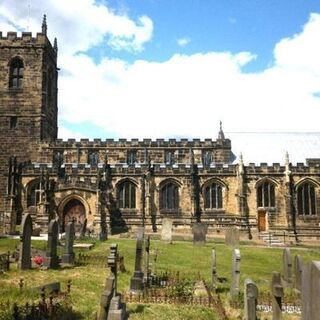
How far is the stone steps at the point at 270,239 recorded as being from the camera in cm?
3064

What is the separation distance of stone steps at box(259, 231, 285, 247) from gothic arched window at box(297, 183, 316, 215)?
3874mm

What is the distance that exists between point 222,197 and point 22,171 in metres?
17.1

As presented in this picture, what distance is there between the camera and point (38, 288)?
11398 mm

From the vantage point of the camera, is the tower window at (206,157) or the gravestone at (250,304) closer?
the gravestone at (250,304)

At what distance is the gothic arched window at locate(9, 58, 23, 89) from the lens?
41.4 m

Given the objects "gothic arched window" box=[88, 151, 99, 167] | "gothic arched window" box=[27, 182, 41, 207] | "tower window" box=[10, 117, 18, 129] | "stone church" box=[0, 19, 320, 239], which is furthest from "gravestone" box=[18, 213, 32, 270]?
"tower window" box=[10, 117, 18, 129]

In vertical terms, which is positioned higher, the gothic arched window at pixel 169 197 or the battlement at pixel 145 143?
the battlement at pixel 145 143

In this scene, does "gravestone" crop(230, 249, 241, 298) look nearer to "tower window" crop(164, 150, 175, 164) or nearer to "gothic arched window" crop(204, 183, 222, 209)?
"gothic arched window" crop(204, 183, 222, 209)

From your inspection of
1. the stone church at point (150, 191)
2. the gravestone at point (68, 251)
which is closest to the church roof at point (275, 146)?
the stone church at point (150, 191)

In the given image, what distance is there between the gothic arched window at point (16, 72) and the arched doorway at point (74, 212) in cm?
1468

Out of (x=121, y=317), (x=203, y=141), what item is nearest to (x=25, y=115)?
(x=203, y=141)

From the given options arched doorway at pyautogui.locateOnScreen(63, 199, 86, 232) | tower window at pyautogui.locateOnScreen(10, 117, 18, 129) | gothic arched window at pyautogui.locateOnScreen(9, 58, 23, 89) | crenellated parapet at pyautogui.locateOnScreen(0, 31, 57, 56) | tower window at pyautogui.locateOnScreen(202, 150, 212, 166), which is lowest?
arched doorway at pyautogui.locateOnScreen(63, 199, 86, 232)

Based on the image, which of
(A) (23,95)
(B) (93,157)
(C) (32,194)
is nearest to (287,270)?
(C) (32,194)

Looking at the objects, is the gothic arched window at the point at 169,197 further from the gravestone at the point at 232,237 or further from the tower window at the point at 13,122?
the tower window at the point at 13,122
